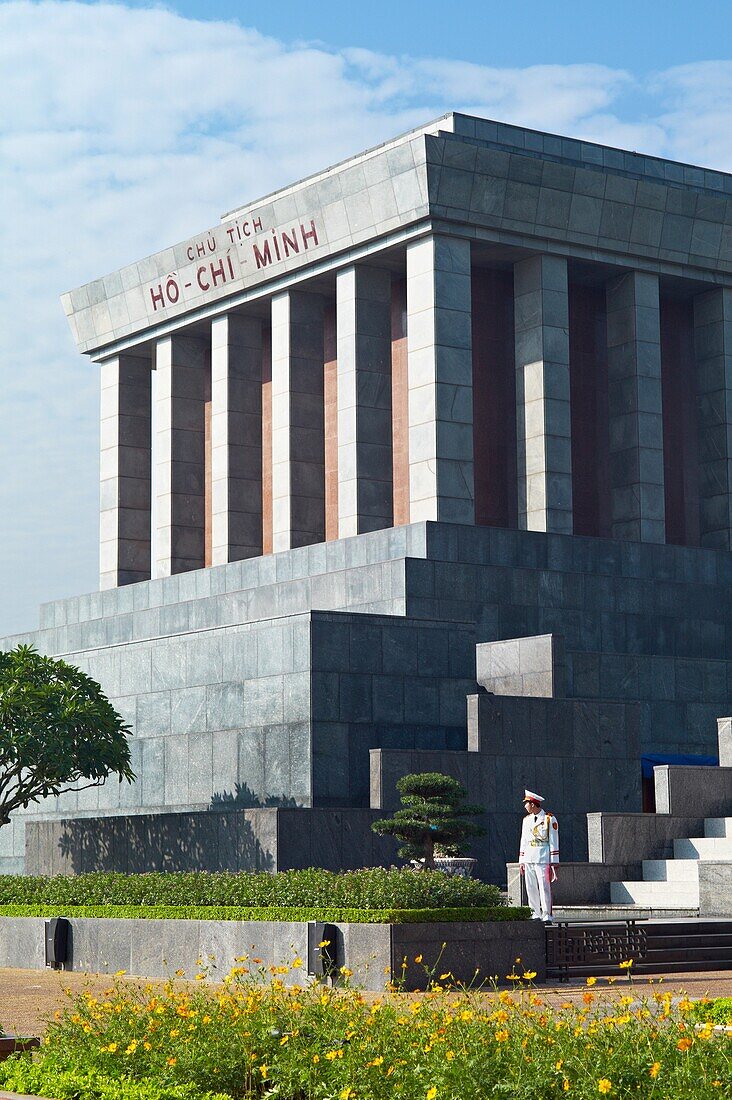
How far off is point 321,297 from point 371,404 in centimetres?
531

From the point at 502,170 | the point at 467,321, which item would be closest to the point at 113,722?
the point at 467,321

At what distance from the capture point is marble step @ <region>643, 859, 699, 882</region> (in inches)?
1132

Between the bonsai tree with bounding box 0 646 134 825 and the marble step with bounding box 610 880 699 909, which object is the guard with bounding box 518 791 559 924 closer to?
the marble step with bounding box 610 880 699 909

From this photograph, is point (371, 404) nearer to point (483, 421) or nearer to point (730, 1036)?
point (483, 421)

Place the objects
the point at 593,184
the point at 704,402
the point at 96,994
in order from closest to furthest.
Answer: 1. the point at 96,994
2. the point at 593,184
3. the point at 704,402

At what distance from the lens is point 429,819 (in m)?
28.5

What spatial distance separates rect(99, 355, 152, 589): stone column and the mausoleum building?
0.10 m

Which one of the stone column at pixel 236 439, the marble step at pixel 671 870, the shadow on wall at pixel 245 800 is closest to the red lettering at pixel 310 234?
the stone column at pixel 236 439

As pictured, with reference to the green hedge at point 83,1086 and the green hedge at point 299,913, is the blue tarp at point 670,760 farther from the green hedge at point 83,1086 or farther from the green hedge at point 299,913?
the green hedge at point 83,1086

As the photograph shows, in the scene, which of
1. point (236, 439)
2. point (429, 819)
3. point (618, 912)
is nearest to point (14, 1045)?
point (429, 819)

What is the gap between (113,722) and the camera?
108 ft

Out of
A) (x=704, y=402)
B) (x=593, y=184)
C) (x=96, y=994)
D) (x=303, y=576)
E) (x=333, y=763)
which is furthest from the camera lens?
(x=704, y=402)

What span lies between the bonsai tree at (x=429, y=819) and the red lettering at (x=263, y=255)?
21537 mm

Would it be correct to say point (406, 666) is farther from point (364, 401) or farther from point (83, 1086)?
point (83, 1086)
